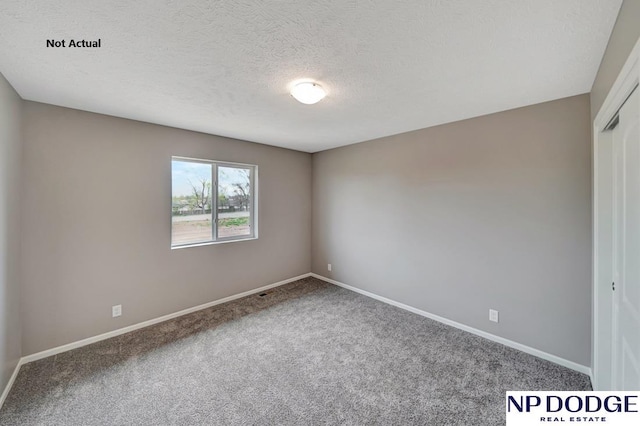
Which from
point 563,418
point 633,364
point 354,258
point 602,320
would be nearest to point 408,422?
point 563,418

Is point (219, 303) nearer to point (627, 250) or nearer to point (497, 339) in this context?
point (497, 339)

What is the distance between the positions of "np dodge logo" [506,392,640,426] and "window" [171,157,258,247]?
3.46 metres

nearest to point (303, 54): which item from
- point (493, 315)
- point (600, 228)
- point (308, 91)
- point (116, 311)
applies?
point (308, 91)

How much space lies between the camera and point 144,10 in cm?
121

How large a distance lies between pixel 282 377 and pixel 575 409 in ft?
6.37

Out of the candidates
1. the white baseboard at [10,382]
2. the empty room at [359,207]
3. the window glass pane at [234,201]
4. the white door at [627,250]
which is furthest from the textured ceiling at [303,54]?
the white baseboard at [10,382]

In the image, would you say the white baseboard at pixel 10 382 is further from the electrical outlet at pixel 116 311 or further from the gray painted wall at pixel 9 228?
the electrical outlet at pixel 116 311

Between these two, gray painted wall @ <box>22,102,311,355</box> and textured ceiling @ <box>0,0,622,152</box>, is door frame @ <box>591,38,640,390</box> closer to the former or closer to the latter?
textured ceiling @ <box>0,0,622,152</box>

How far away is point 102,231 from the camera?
2627 millimetres

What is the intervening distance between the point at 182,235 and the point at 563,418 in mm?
3806

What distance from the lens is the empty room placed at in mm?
1356

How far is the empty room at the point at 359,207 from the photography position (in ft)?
4.45

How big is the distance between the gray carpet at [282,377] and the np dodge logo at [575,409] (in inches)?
8.6

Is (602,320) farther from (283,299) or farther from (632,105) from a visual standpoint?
(283,299)
